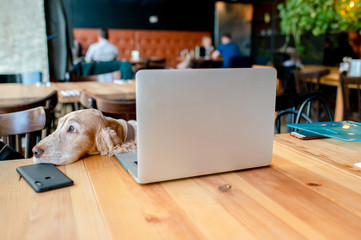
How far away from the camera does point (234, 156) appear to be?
2.87 ft

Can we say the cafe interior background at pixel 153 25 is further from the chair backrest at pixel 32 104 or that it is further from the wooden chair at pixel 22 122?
the wooden chair at pixel 22 122

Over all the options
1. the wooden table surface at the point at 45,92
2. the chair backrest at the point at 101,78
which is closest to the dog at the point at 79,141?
the wooden table surface at the point at 45,92

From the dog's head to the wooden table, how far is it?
36mm

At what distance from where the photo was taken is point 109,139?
978 mm

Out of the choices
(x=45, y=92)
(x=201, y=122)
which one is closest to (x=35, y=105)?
(x=45, y=92)

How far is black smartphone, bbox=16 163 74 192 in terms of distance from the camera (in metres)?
0.77

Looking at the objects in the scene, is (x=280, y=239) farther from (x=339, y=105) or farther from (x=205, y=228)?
(x=339, y=105)

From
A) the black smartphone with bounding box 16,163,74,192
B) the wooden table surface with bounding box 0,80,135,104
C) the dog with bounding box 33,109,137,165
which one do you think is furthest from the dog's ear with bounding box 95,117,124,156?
the wooden table surface with bounding box 0,80,135,104

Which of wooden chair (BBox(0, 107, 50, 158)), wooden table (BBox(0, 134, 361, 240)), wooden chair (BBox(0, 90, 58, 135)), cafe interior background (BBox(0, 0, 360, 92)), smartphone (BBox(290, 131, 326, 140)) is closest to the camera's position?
wooden table (BBox(0, 134, 361, 240))

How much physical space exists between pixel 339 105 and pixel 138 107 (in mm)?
3696

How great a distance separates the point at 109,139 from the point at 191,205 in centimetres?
38

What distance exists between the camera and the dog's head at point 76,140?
0.92 m

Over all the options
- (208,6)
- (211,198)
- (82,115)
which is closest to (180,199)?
(211,198)

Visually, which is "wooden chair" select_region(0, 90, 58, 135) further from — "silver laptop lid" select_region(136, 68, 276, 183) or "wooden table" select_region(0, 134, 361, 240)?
"silver laptop lid" select_region(136, 68, 276, 183)
